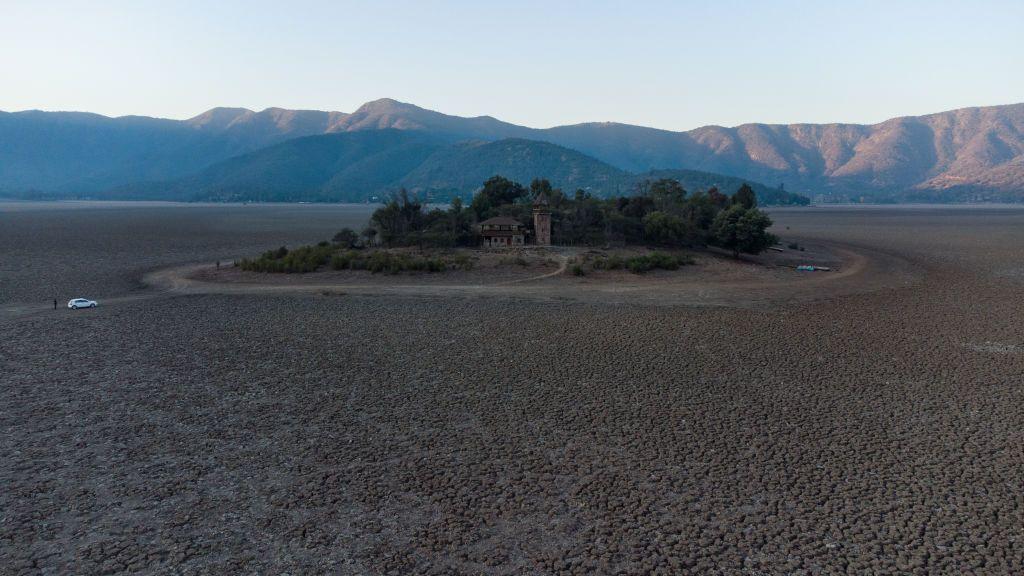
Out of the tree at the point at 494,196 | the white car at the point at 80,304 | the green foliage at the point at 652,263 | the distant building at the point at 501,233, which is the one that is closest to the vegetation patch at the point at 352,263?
the distant building at the point at 501,233

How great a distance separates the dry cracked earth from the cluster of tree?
32805 millimetres

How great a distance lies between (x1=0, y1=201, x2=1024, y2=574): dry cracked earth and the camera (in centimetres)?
1303

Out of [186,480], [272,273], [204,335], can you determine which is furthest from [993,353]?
[272,273]

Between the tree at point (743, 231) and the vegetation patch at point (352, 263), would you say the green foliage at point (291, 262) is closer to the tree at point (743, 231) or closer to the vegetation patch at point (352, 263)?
the vegetation patch at point (352, 263)

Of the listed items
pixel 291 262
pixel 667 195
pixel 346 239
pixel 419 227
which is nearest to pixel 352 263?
pixel 291 262

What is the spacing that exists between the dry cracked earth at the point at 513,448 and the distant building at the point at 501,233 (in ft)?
110

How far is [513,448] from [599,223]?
2231 inches

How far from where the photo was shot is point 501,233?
66.5 m

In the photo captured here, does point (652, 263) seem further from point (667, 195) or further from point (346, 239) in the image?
point (667, 195)

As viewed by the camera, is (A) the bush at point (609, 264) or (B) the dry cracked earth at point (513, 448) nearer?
(B) the dry cracked earth at point (513, 448)

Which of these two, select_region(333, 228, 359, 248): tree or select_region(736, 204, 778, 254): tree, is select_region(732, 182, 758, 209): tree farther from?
select_region(333, 228, 359, 248): tree

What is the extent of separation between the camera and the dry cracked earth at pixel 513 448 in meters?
13.0

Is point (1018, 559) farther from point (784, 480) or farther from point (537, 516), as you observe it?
point (537, 516)

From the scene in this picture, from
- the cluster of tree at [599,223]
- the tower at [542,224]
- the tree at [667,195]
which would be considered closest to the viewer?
the cluster of tree at [599,223]
